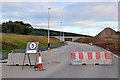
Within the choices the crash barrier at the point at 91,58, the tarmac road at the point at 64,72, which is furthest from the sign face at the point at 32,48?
the crash barrier at the point at 91,58

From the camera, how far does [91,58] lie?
23469 mm

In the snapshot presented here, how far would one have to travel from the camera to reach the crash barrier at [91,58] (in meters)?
23.2

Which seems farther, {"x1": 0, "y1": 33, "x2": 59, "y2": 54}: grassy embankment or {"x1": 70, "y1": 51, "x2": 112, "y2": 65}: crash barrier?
{"x1": 0, "y1": 33, "x2": 59, "y2": 54}: grassy embankment

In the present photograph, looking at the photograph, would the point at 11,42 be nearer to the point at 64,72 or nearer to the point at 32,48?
the point at 32,48

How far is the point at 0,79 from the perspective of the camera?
552 inches

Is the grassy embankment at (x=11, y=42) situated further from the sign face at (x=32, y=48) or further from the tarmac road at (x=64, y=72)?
the tarmac road at (x=64, y=72)

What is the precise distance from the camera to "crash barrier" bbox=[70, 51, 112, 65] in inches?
913

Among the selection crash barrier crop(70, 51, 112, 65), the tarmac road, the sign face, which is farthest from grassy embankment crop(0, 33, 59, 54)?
the tarmac road

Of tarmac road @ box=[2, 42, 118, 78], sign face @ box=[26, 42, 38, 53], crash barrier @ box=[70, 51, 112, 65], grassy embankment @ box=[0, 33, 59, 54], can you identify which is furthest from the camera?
grassy embankment @ box=[0, 33, 59, 54]

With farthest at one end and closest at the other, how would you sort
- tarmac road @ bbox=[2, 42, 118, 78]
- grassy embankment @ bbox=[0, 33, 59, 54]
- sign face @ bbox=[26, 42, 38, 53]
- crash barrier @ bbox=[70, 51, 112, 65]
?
grassy embankment @ bbox=[0, 33, 59, 54] → crash barrier @ bbox=[70, 51, 112, 65] → sign face @ bbox=[26, 42, 38, 53] → tarmac road @ bbox=[2, 42, 118, 78]

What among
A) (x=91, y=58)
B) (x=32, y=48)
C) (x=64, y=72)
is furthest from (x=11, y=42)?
(x=64, y=72)

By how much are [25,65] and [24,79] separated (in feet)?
29.4

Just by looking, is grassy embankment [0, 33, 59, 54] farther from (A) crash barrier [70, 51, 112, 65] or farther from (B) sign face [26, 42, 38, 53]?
(B) sign face [26, 42, 38, 53]

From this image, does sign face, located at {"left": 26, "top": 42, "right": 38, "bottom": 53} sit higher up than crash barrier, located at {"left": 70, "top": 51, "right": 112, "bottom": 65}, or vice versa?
sign face, located at {"left": 26, "top": 42, "right": 38, "bottom": 53}
